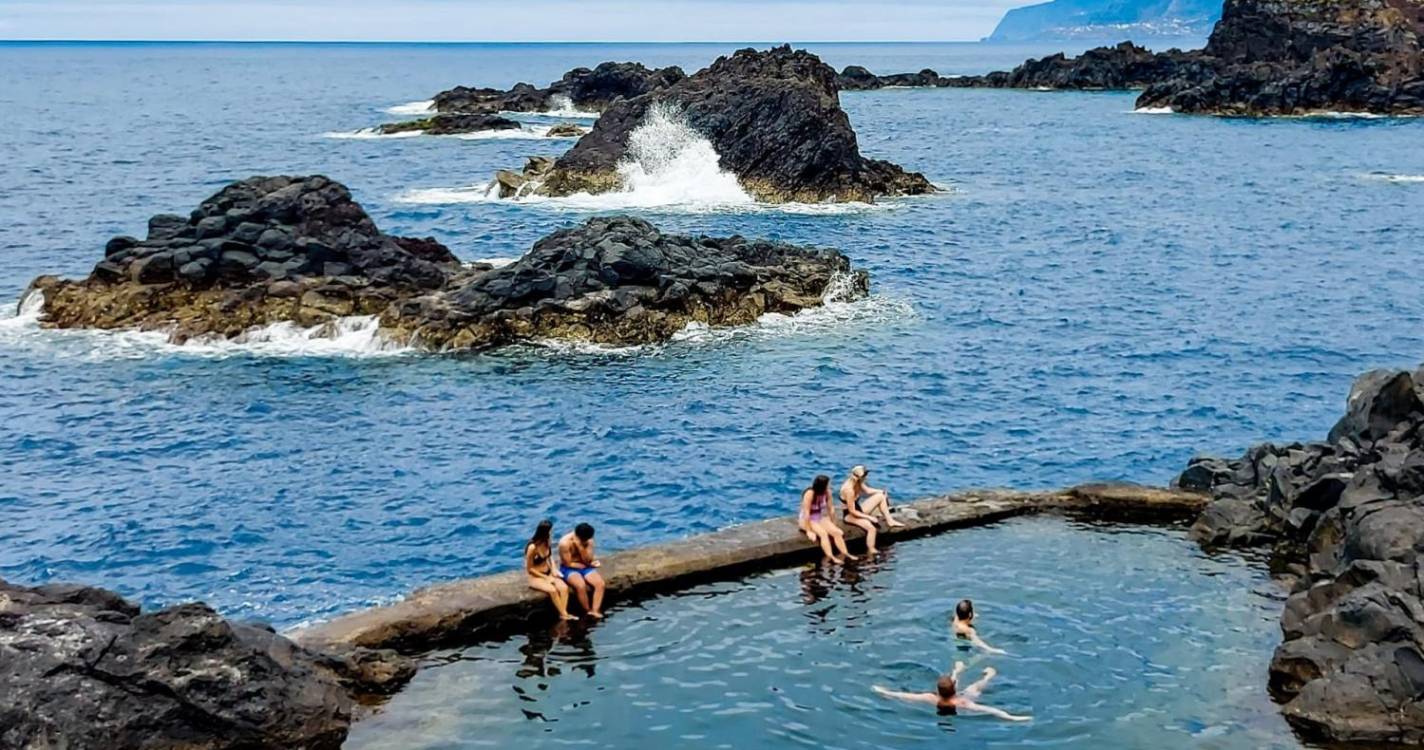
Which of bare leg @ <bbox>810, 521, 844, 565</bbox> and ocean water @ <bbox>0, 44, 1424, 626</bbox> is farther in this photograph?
ocean water @ <bbox>0, 44, 1424, 626</bbox>

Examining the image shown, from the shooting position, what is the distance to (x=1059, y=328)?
50.0 metres

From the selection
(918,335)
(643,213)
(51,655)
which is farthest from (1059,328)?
(51,655)

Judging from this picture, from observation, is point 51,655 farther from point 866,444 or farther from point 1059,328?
point 1059,328

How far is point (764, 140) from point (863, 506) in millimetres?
55548

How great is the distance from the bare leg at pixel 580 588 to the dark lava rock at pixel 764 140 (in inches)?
2254

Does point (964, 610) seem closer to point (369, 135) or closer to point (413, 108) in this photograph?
point (369, 135)

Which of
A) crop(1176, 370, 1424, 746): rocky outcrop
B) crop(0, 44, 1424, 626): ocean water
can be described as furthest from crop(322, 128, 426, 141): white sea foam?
crop(1176, 370, 1424, 746): rocky outcrop

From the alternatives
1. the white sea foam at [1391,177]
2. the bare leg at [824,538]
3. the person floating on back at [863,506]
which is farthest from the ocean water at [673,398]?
the white sea foam at [1391,177]

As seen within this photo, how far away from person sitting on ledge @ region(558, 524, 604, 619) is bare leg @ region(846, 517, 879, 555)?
5.34 m

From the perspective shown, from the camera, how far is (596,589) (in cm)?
2238

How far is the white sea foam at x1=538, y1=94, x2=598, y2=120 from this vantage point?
5979 inches

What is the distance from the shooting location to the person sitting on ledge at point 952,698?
62.2ft

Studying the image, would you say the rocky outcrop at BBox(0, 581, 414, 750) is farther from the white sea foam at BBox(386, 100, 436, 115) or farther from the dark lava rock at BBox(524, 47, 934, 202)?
the white sea foam at BBox(386, 100, 436, 115)

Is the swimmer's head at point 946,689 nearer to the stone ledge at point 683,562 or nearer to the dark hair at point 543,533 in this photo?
the stone ledge at point 683,562
